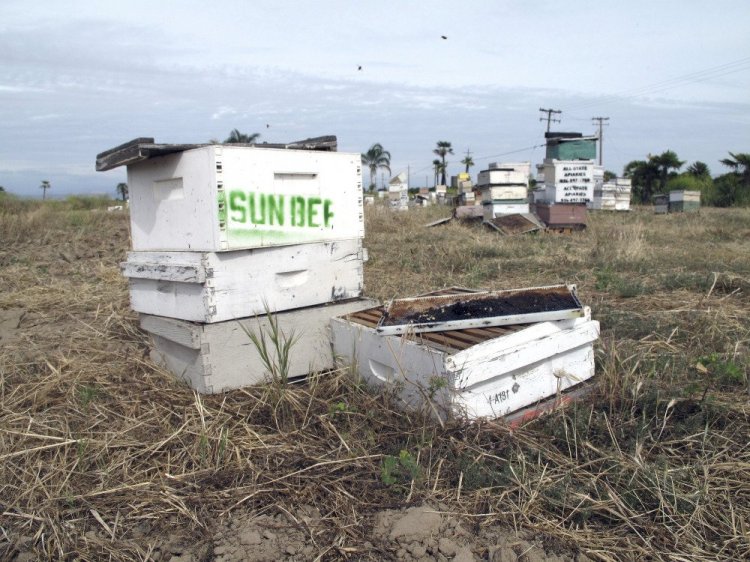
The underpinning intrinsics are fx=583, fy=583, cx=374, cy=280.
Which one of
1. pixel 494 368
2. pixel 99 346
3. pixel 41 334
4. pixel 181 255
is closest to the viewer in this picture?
pixel 494 368

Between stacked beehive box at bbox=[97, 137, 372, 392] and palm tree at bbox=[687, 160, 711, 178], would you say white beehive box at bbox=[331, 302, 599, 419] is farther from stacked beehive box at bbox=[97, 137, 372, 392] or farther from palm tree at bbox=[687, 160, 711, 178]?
palm tree at bbox=[687, 160, 711, 178]

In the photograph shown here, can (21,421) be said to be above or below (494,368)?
below

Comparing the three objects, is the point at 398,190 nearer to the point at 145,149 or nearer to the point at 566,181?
the point at 566,181

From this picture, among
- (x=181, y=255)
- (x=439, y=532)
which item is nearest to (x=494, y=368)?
(x=439, y=532)

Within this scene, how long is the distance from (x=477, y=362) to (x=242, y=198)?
141 centimetres

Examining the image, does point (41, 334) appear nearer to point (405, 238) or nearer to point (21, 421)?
point (21, 421)

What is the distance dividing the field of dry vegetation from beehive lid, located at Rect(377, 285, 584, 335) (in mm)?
385

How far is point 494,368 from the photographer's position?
257 centimetres

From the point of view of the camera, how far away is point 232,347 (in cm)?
301

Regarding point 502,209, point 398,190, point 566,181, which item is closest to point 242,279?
point 502,209

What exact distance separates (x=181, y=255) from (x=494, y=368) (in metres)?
1.70

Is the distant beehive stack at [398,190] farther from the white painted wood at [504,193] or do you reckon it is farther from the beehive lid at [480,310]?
the beehive lid at [480,310]

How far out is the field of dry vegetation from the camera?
1972 millimetres

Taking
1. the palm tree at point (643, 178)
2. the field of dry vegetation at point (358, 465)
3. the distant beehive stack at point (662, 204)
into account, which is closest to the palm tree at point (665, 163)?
the palm tree at point (643, 178)
